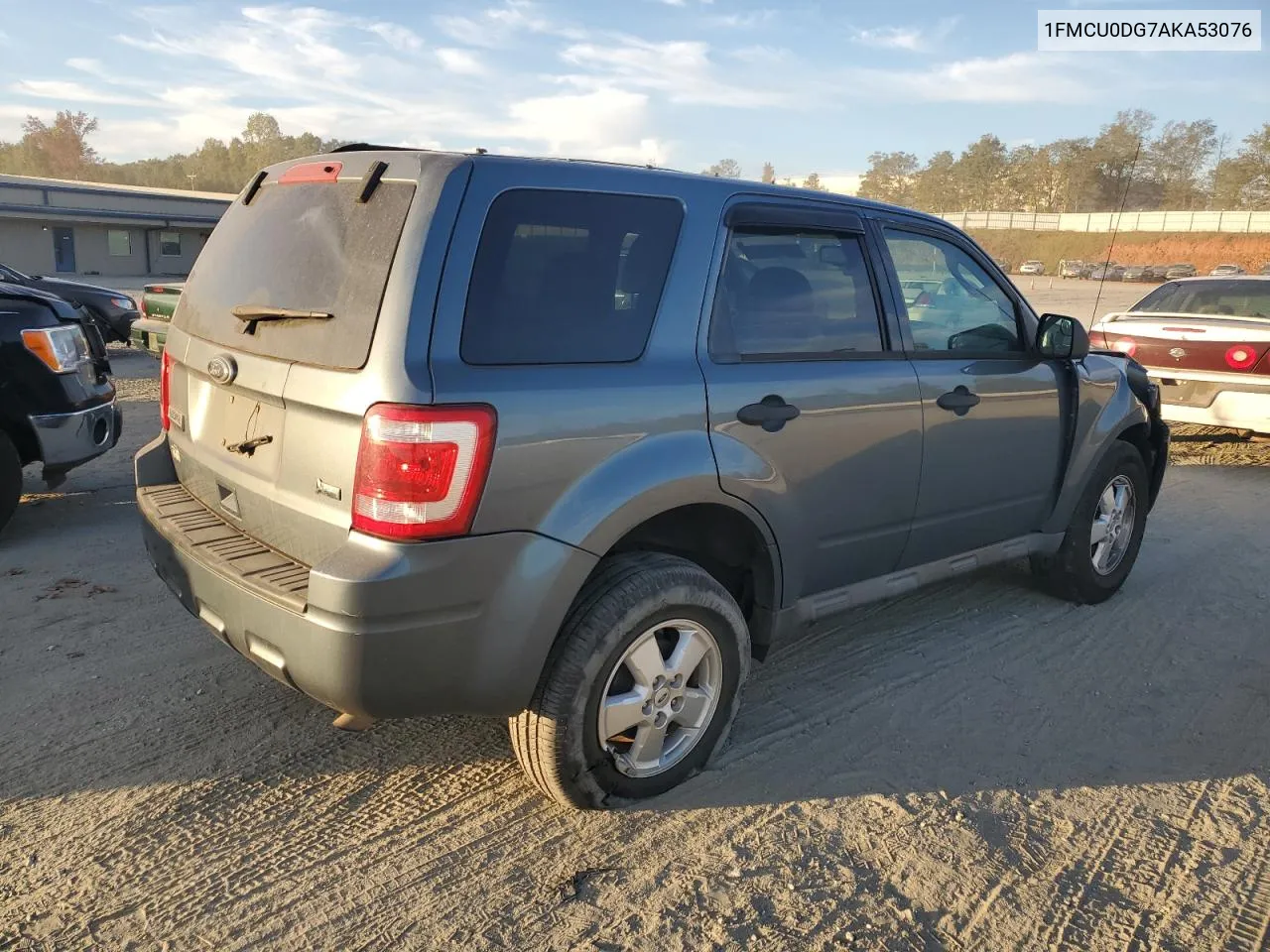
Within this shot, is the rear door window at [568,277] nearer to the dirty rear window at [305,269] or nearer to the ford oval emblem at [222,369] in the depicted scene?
the dirty rear window at [305,269]

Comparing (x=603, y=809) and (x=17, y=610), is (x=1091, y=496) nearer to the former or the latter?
(x=603, y=809)

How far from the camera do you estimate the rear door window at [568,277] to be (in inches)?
103

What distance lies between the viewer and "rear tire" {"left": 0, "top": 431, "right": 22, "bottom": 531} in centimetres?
517

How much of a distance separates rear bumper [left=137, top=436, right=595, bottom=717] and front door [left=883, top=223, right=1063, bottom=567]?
1.78 metres

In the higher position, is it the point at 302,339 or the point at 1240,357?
the point at 302,339

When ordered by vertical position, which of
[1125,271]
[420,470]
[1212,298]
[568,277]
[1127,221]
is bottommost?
[420,470]

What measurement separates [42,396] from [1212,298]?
31.5 ft

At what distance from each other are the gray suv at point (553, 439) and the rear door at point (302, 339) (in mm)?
11

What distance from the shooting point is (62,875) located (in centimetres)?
263

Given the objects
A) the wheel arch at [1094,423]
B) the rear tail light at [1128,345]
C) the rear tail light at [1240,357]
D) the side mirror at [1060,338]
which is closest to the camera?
the side mirror at [1060,338]

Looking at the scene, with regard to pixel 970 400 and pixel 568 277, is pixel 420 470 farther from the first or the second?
pixel 970 400

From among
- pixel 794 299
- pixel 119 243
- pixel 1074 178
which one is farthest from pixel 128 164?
pixel 794 299

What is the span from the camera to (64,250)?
3925 centimetres

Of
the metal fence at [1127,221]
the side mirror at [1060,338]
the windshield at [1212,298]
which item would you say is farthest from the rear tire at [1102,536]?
the metal fence at [1127,221]
